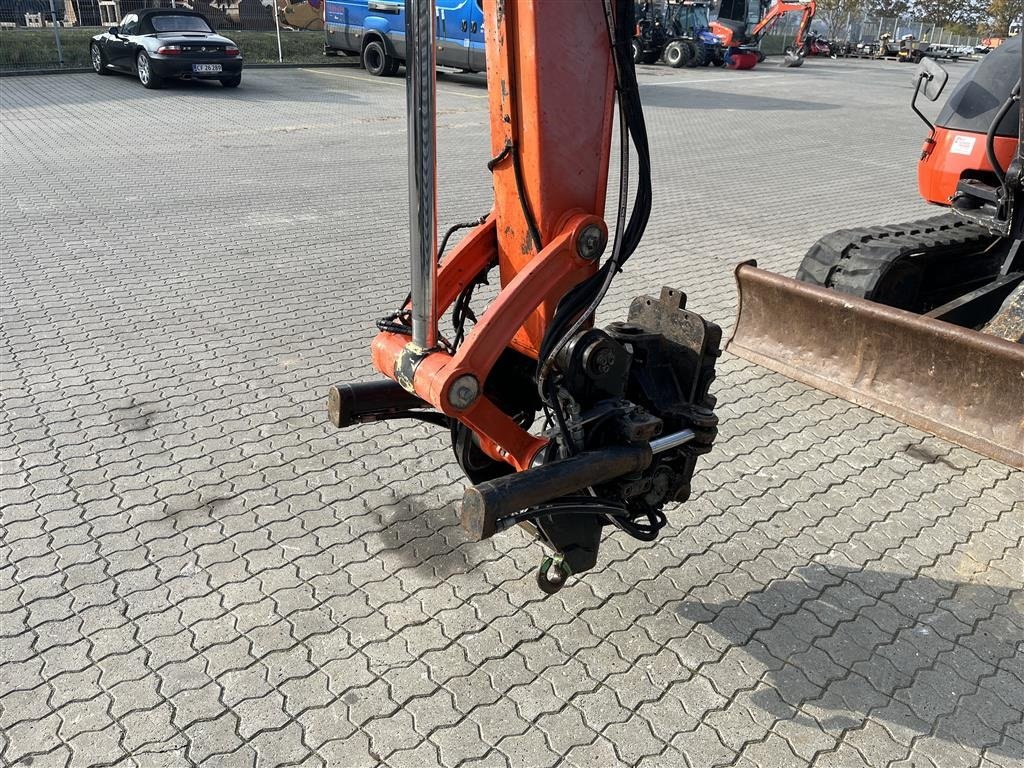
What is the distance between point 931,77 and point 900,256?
3.51 feet

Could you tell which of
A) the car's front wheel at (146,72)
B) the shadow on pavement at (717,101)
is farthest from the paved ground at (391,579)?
the shadow on pavement at (717,101)

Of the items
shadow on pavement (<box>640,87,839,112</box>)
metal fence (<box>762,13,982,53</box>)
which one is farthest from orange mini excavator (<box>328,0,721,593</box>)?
metal fence (<box>762,13,982,53</box>)

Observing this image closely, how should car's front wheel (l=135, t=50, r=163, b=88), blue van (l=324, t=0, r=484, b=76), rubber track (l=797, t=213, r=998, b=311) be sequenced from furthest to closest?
blue van (l=324, t=0, r=484, b=76) → car's front wheel (l=135, t=50, r=163, b=88) → rubber track (l=797, t=213, r=998, b=311)

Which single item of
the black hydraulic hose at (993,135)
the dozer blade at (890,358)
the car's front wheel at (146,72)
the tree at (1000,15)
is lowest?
the dozer blade at (890,358)

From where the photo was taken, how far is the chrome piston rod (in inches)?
99.8

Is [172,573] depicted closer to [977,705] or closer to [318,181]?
[977,705]

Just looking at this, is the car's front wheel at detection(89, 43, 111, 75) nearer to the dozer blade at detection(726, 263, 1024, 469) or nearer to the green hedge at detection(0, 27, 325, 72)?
the green hedge at detection(0, 27, 325, 72)

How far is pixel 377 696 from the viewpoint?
3062 mm

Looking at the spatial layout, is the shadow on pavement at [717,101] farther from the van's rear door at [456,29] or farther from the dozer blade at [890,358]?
the dozer blade at [890,358]

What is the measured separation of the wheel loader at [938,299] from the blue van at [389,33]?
13.7m

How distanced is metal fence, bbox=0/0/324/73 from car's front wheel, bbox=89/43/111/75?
1.05 m

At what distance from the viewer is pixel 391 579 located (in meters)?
3.66

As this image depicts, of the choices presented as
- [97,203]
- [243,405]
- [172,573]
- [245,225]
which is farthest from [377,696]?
[97,203]

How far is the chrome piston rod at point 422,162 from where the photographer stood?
2.54 m
